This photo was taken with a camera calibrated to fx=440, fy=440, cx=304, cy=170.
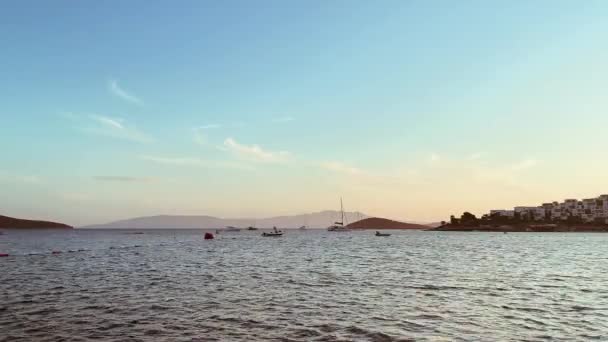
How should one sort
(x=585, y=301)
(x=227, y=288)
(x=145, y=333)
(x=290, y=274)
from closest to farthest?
(x=145, y=333) → (x=585, y=301) → (x=227, y=288) → (x=290, y=274)

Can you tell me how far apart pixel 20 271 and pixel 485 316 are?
62.3 meters

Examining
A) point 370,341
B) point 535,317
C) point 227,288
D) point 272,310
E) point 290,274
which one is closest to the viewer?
point 370,341

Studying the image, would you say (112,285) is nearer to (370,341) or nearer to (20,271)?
(20,271)

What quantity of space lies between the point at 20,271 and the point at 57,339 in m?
46.4

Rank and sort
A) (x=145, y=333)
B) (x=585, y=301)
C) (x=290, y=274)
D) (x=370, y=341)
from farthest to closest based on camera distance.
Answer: (x=290, y=274), (x=585, y=301), (x=145, y=333), (x=370, y=341)

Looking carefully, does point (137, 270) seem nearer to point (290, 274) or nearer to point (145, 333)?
point (290, 274)

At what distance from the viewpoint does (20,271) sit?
62.9m

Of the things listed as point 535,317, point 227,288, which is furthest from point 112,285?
point 535,317

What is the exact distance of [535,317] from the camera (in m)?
30.7

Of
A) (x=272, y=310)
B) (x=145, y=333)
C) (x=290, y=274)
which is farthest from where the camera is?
(x=290, y=274)

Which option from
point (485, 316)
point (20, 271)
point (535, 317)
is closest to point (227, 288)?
point (485, 316)

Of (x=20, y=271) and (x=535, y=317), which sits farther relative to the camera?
(x=20, y=271)

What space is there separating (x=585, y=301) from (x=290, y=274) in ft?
109

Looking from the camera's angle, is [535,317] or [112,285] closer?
[535,317]
